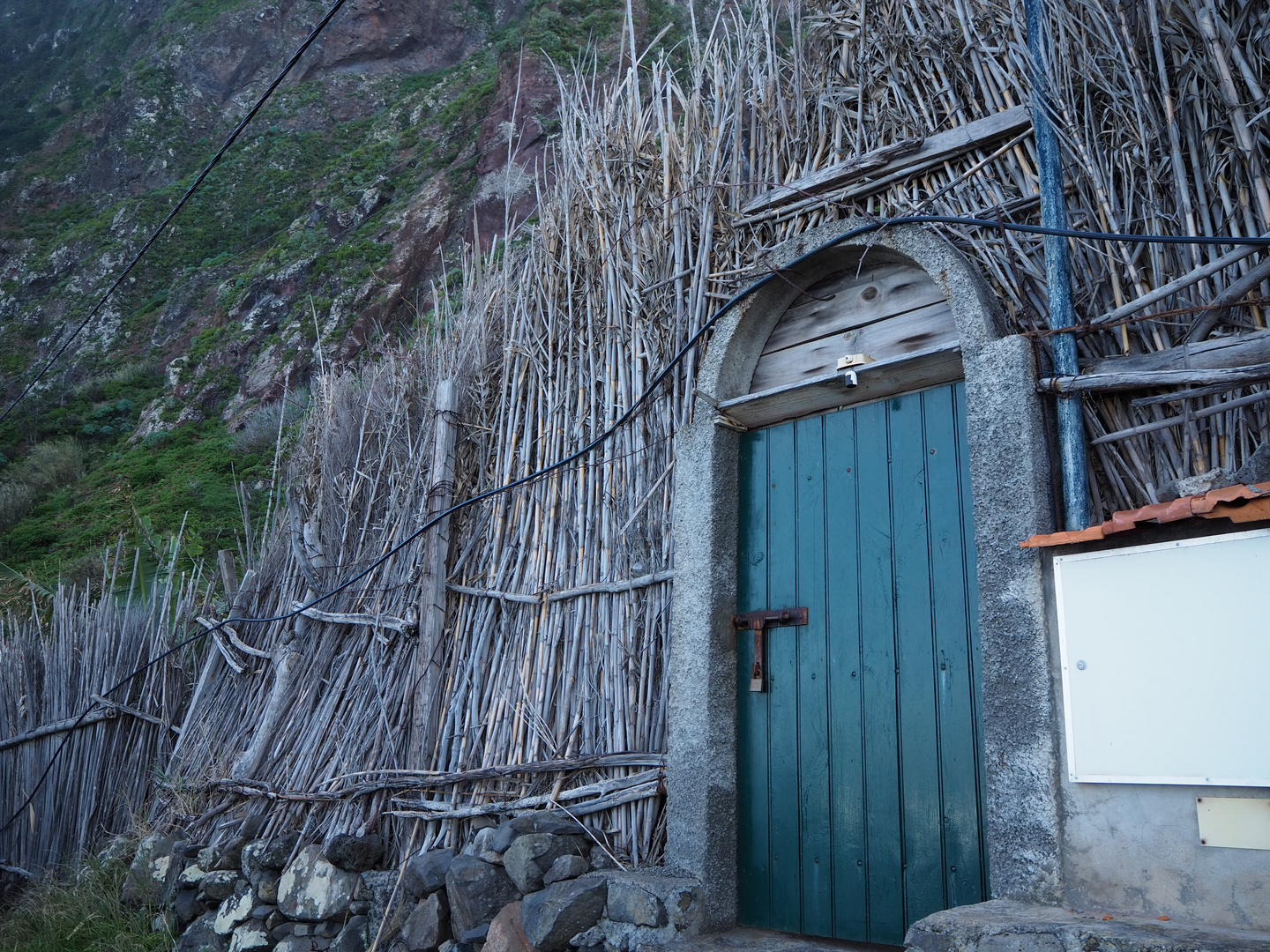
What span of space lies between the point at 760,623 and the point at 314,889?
277 cm

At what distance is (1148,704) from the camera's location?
A: 2.83m

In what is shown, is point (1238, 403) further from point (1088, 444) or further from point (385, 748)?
point (385, 748)

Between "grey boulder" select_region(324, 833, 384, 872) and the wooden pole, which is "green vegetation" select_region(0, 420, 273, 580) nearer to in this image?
the wooden pole

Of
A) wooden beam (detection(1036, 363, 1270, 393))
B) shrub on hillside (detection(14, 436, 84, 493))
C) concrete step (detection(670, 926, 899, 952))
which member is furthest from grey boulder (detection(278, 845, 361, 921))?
shrub on hillside (detection(14, 436, 84, 493))

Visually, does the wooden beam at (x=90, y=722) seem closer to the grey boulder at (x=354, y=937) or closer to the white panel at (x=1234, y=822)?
the grey boulder at (x=354, y=937)

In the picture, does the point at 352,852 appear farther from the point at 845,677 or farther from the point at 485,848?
the point at 845,677

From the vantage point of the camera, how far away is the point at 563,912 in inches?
149

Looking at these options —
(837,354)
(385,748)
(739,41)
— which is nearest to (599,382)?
(837,354)

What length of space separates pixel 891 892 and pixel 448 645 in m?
2.78

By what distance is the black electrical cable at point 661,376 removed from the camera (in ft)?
10.5

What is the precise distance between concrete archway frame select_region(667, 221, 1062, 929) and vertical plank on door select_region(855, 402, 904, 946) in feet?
1.59

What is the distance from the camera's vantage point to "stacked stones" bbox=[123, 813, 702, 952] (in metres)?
3.80

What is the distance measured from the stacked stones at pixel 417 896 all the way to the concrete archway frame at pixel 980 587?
0.31 metres

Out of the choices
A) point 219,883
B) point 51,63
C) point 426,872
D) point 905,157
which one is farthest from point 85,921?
point 51,63
